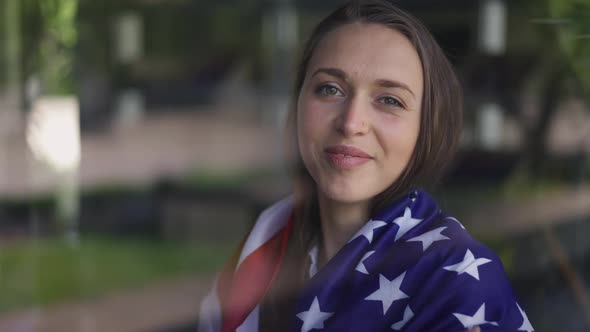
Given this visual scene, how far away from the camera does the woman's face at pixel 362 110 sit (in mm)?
950

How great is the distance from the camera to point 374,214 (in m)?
1.01

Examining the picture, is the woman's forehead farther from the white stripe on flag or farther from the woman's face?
the white stripe on flag

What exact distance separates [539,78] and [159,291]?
8.23 ft

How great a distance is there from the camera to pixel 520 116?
238 centimetres

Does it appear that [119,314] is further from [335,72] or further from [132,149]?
[335,72]

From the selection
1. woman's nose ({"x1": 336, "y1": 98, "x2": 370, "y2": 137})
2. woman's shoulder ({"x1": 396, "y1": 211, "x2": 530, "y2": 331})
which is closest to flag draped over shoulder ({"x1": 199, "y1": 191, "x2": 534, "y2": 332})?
woman's shoulder ({"x1": 396, "y1": 211, "x2": 530, "y2": 331})

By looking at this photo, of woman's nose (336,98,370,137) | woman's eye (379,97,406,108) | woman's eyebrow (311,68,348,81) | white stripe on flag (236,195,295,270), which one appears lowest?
white stripe on flag (236,195,295,270)

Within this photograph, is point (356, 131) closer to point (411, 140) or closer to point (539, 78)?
point (411, 140)

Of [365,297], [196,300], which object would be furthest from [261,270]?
[196,300]

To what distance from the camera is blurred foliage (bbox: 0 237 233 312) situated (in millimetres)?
3846

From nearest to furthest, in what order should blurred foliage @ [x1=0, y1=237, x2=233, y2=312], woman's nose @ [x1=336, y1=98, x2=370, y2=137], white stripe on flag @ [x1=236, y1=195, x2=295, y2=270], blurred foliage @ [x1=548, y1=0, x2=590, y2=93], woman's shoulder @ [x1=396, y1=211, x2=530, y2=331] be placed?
woman's shoulder @ [x1=396, y1=211, x2=530, y2=331] < woman's nose @ [x1=336, y1=98, x2=370, y2=137] < white stripe on flag @ [x1=236, y1=195, x2=295, y2=270] < blurred foliage @ [x1=548, y1=0, x2=590, y2=93] < blurred foliage @ [x1=0, y1=237, x2=233, y2=312]

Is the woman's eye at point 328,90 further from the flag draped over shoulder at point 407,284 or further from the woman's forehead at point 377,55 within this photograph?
the flag draped over shoulder at point 407,284

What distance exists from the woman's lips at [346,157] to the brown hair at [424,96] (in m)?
0.07

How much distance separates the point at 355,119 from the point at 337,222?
0.18 metres
